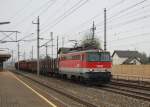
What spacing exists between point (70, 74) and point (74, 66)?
2249mm

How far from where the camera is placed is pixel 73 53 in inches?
1428

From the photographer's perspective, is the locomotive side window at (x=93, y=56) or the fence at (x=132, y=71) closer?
the locomotive side window at (x=93, y=56)

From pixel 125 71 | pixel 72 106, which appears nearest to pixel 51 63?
pixel 125 71

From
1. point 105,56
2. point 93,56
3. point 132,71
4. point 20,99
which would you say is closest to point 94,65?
point 93,56

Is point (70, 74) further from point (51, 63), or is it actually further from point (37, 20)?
point (37, 20)

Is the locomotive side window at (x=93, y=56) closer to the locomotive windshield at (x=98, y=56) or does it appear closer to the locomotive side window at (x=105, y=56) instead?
the locomotive windshield at (x=98, y=56)

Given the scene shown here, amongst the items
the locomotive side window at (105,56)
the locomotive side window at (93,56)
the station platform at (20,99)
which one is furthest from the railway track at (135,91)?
the station platform at (20,99)

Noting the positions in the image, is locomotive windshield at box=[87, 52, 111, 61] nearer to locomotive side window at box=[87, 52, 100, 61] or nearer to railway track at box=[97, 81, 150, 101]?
locomotive side window at box=[87, 52, 100, 61]

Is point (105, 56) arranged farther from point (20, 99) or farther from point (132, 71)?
point (132, 71)

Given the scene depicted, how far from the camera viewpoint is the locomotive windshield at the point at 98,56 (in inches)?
1264

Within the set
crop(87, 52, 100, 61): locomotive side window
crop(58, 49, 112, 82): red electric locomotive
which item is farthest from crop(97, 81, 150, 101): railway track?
crop(87, 52, 100, 61): locomotive side window

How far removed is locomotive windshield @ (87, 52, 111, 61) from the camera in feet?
105

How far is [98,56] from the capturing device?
32.4 metres

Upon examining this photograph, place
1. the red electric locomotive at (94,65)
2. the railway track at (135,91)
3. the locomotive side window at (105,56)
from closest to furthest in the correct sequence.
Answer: the railway track at (135,91)
the red electric locomotive at (94,65)
the locomotive side window at (105,56)
